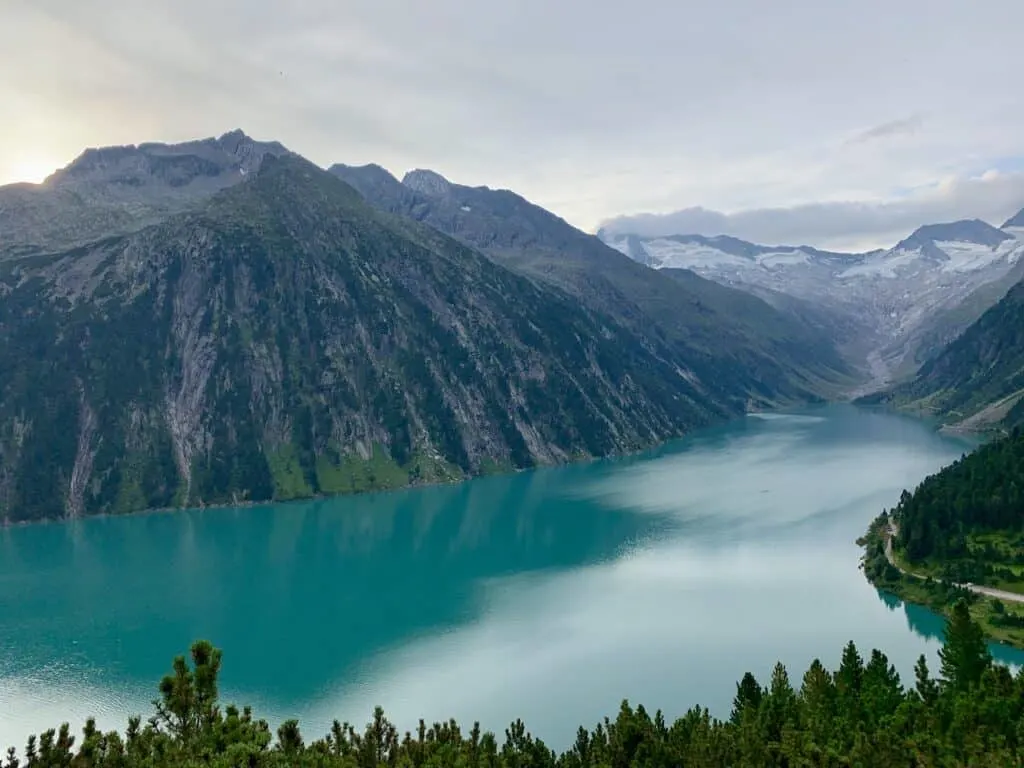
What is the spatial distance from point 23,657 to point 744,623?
80.8 metres

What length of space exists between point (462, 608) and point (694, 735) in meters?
63.2

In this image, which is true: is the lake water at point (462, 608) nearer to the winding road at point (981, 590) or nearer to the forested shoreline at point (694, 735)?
the winding road at point (981, 590)

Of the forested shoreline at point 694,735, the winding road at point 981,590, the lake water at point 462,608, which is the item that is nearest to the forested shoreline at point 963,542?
the winding road at point 981,590

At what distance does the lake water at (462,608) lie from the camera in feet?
252

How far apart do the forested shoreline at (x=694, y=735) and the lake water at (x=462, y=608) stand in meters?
17.7

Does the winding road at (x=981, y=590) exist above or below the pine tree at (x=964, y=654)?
below

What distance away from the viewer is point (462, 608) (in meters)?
105

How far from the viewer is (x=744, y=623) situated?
9094 centimetres

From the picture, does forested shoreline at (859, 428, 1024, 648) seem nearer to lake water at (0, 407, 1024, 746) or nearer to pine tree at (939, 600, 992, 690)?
lake water at (0, 407, 1024, 746)

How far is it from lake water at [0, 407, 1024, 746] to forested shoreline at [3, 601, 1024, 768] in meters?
17.7

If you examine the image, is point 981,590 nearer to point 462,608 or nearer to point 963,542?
point 963,542

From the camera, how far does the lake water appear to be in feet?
252

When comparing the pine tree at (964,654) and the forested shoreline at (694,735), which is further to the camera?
the pine tree at (964,654)

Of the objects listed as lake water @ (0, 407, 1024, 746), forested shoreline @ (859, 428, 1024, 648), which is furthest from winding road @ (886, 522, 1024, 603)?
lake water @ (0, 407, 1024, 746)
